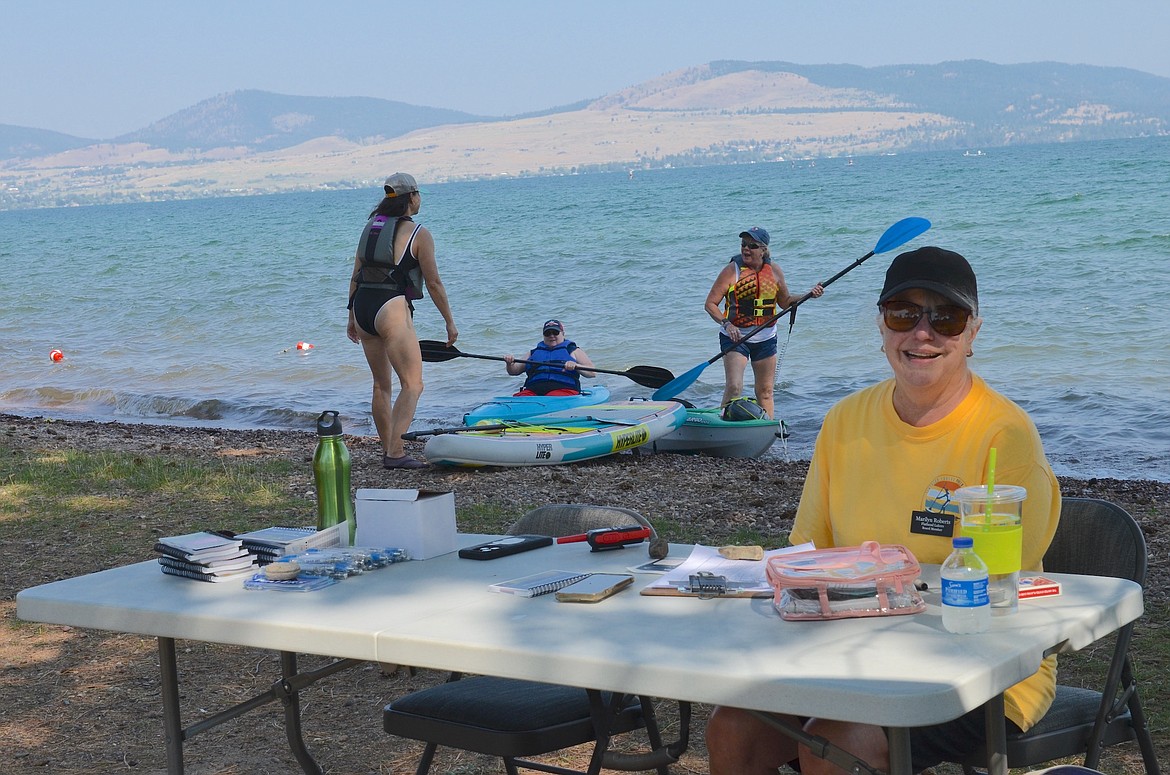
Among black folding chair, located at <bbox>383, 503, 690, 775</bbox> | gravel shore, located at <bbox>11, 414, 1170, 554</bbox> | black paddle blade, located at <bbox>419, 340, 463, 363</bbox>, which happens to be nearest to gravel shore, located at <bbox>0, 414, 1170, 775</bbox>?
gravel shore, located at <bbox>11, 414, 1170, 554</bbox>

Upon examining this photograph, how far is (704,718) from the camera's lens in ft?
13.8

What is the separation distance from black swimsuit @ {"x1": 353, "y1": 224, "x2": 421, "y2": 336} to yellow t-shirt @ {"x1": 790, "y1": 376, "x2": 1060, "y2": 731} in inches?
222

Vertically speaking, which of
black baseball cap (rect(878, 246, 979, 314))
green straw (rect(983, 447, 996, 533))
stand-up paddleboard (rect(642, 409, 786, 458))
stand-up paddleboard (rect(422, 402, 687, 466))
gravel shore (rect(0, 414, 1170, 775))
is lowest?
stand-up paddleboard (rect(642, 409, 786, 458))

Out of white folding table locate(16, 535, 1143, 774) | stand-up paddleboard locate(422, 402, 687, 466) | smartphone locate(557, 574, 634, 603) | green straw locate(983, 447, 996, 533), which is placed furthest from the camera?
stand-up paddleboard locate(422, 402, 687, 466)

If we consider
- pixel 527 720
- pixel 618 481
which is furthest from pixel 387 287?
pixel 527 720

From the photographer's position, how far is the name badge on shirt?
8.80 feet

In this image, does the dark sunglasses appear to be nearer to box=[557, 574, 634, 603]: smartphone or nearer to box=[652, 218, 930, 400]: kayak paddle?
box=[557, 574, 634, 603]: smartphone

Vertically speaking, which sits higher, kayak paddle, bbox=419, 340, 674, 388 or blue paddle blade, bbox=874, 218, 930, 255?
blue paddle blade, bbox=874, 218, 930, 255

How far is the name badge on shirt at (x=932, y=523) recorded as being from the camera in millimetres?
2682

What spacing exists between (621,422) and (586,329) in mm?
11008

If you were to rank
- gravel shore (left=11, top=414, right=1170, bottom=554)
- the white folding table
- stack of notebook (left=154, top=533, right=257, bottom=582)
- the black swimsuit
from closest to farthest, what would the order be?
the white folding table
stack of notebook (left=154, top=533, right=257, bottom=582)
gravel shore (left=11, top=414, right=1170, bottom=554)
the black swimsuit

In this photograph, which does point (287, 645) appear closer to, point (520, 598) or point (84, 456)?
point (520, 598)

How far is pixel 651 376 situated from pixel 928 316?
916cm

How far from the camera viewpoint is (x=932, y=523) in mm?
2705
